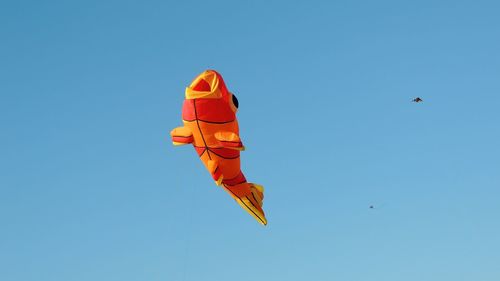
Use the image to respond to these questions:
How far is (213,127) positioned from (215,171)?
340 centimetres

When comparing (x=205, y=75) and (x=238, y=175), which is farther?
(x=238, y=175)

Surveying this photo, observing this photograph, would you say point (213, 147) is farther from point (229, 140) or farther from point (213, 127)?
point (229, 140)

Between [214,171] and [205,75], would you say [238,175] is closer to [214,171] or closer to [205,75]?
[214,171]

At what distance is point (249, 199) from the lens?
7219 cm

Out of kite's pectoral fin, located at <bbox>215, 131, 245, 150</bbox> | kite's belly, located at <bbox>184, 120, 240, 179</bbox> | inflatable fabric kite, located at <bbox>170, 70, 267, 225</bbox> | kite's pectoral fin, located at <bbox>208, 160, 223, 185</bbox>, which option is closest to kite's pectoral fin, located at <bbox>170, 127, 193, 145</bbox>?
inflatable fabric kite, located at <bbox>170, 70, 267, 225</bbox>

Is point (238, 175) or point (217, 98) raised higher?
point (217, 98)

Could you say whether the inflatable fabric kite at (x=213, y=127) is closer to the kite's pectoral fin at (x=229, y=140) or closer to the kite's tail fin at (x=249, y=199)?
the kite's pectoral fin at (x=229, y=140)

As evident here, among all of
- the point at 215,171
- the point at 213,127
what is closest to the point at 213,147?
the point at 213,127

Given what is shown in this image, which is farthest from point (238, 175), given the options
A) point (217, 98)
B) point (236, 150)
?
point (217, 98)

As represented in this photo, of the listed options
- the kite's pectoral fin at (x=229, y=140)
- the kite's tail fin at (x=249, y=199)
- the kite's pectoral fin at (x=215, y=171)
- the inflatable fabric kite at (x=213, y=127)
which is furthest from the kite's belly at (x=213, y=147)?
the kite's tail fin at (x=249, y=199)

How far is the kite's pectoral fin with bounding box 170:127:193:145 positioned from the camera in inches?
2660

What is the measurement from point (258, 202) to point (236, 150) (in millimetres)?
5557

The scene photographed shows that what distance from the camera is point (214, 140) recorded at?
6669cm

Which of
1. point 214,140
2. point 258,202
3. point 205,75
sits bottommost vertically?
point 258,202
